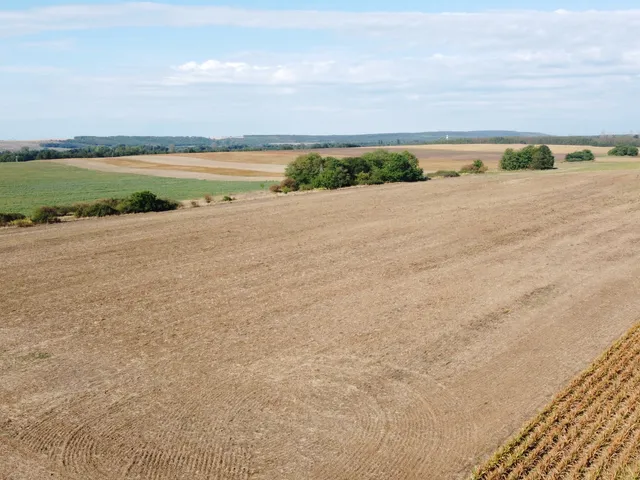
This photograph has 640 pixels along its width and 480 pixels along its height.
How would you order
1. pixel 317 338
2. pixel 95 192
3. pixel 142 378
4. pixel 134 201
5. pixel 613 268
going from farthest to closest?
1. pixel 95 192
2. pixel 134 201
3. pixel 613 268
4. pixel 317 338
5. pixel 142 378

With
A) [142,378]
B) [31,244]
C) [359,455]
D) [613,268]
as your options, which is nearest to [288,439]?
[359,455]

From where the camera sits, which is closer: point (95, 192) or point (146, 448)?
point (146, 448)

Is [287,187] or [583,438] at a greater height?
[287,187]

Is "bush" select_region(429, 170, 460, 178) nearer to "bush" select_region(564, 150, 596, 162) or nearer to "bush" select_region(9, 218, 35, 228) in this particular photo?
Answer: "bush" select_region(564, 150, 596, 162)

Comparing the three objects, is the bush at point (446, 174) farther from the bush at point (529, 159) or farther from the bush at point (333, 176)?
the bush at point (333, 176)

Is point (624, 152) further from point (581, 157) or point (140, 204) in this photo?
point (140, 204)

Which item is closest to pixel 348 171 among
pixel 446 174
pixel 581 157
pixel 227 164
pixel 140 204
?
pixel 446 174

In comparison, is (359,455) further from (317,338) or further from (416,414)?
(317,338)
